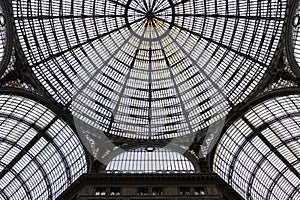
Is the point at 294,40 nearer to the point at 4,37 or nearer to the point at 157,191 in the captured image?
the point at 157,191

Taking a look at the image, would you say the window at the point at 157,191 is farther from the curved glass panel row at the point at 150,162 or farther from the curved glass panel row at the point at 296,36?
the curved glass panel row at the point at 296,36

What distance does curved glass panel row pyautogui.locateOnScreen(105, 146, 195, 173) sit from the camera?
4631cm

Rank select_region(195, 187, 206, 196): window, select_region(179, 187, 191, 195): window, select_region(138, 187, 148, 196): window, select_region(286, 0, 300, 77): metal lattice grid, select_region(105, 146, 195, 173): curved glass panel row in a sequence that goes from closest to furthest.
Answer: select_region(286, 0, 300, 77): metal lattice grid
select_region(195, 187, 206, 196): window
select_region(179, 187, 191, 195): window
select_region(138, 187, 148, 196): window
select_region(105, 146, 195, 173): curved glass panel row

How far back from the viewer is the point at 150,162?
1871 inches

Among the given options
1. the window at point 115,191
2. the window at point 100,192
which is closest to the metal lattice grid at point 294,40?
the window at point 115,191

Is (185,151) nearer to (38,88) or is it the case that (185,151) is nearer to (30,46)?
(38,88)

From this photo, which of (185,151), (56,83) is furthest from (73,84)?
(185,151)

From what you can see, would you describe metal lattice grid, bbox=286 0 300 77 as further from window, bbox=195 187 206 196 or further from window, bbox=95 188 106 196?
window, bbox=95 188 106 196

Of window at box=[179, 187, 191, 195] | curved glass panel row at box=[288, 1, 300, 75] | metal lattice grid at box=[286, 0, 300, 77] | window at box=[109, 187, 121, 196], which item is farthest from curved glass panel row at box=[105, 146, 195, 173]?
curved glass panel row at box=[288, 1, 300, 75]

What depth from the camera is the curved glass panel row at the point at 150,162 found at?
4631 centimetres

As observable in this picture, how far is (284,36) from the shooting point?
4209 centimetres

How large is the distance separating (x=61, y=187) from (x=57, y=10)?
23.4 m

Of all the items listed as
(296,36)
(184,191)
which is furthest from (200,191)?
(296,36)

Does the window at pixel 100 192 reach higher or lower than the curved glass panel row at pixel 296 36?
lower
